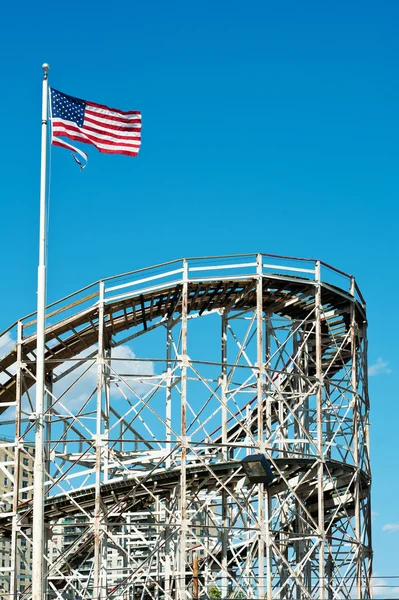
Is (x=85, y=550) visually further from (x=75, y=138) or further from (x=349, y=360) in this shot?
(x=75, y=138)

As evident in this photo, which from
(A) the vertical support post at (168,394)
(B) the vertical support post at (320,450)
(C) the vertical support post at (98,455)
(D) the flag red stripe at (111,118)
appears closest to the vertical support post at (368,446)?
(B) the vertical support post at (320,450)

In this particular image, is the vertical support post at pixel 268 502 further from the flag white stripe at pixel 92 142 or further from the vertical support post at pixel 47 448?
the flag white stripe at pixel 92 142

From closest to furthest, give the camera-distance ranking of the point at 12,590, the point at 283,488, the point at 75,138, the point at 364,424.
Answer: the point at 75,138 < the point at 12,590 < the point at 283,488 < the point at 364,424

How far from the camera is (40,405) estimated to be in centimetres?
2703

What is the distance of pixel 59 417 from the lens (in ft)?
132

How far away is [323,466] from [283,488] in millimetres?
1995

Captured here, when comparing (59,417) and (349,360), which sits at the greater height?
(349,360)

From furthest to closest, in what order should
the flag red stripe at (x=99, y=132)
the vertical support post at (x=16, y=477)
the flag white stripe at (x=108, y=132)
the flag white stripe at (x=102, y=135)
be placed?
the vertical support post at (x=16, y=477) < the flag white stripe at (x=108, y=132) < the flag red stripe at (x=99, y=132) < the flag white stripe at (x=102, y=135)

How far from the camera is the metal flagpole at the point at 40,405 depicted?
25469mm

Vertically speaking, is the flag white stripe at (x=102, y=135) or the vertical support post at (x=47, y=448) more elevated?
the flag white stripe at (x=102, y=135)

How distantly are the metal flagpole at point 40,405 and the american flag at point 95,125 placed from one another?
34.5 inches

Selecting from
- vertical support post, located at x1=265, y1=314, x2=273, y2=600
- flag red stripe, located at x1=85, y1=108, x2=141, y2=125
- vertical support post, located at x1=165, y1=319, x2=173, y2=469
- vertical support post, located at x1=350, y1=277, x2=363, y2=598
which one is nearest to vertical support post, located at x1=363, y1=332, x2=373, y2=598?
vertical support post, located at x1=350, y1=277, x2=363, y2=598

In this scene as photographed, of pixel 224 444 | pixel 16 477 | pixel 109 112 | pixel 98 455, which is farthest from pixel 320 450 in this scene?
pixel 109 112

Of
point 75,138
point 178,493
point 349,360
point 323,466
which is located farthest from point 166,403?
point 75,138
